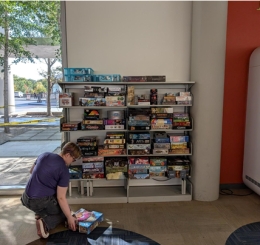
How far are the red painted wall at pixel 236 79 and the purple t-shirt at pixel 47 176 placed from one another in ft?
7.52

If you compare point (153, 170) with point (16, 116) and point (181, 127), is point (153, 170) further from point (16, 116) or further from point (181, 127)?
point (16, 116)

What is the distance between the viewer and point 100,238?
7.25 feet

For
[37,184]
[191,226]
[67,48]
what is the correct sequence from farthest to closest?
[67,48] → [191,226] → [37,184]

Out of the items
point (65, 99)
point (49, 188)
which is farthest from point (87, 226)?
point (65, 99)

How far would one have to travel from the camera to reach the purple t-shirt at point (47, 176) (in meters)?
2.17

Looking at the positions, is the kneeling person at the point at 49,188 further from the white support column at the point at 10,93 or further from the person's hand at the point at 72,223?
the white support column at the point at 10,93

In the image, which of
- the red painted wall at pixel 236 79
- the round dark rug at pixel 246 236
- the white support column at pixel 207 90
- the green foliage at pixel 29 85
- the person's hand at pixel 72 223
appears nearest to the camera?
the round dark rug at pixel 246 236

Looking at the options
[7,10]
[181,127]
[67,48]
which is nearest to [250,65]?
[181,127]

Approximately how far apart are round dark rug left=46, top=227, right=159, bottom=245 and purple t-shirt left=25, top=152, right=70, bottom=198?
0.43 metres

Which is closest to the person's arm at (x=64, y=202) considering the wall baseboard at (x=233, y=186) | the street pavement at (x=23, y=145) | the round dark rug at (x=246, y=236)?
the street pavement at (x=23, y=145)

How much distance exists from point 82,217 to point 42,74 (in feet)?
6.57

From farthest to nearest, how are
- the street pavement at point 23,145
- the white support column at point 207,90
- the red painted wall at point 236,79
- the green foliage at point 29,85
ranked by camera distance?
the street pavement at point 23,145
the green foliage at point 29,85
the red painted wall at point 236,79
the white support column at point 207,90

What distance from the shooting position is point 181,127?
292 cm

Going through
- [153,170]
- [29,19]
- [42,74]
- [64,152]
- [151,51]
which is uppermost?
[29,19]
